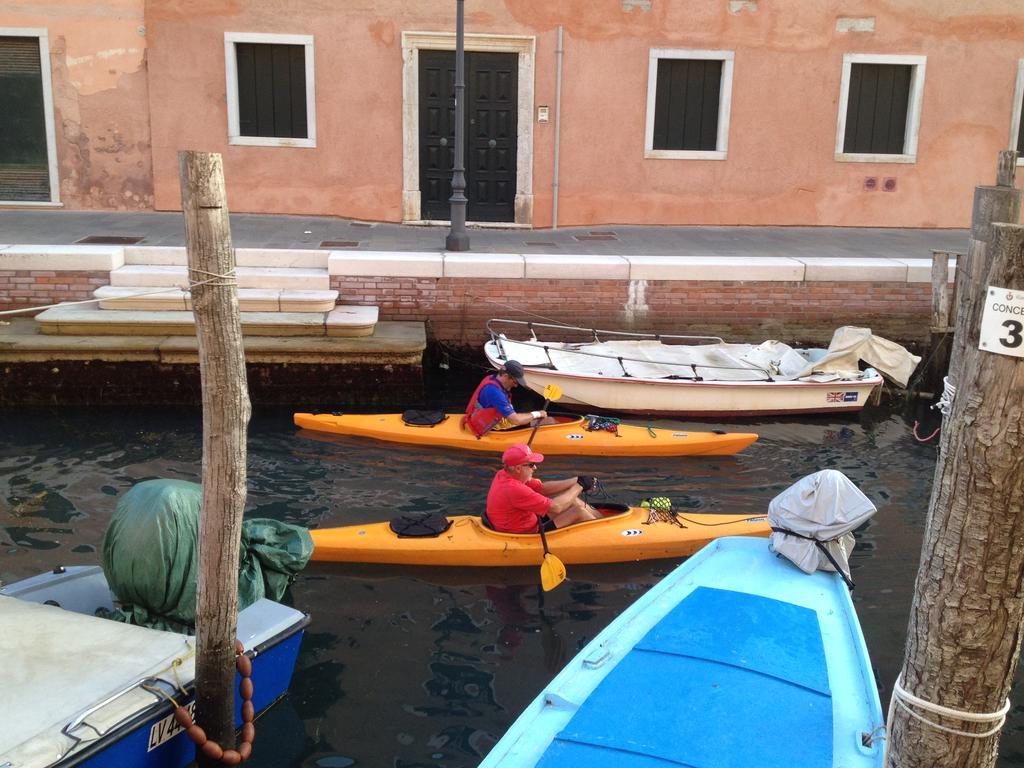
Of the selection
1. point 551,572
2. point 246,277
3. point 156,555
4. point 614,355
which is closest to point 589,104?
point 614,355

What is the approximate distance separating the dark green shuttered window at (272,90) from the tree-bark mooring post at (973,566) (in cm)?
1258

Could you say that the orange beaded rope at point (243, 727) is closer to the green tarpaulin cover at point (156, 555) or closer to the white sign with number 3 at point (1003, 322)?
the green tarpaulin cover at point (156, 555)

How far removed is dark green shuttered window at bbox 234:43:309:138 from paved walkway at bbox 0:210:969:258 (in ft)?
4.17

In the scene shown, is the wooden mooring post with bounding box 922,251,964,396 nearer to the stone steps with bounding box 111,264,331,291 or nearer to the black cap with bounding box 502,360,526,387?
the black cap with bounding box 502,360,526,387

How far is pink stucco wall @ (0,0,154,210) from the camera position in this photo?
13664mm

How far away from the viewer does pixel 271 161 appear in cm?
1424

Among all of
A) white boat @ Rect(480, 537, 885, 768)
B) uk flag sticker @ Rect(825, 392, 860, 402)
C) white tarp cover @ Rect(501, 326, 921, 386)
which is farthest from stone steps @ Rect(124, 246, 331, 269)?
white boat @ Rect(480, 537, 885, 768)

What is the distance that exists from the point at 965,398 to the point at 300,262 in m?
9.27

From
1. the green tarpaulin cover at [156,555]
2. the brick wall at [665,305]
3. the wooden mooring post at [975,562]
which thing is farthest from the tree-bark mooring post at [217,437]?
the brick wall at [665,305]

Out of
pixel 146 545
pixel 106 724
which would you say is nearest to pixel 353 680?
pixel 146 545

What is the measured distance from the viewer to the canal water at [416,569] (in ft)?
16.9

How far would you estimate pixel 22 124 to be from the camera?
14031mm

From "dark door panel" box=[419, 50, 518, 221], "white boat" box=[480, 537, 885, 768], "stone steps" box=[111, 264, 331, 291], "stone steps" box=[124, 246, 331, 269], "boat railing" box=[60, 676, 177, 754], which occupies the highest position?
"dark door panel" box=[419, 50, 518, 221]

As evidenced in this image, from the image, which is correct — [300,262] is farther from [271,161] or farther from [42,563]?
[42,563]
